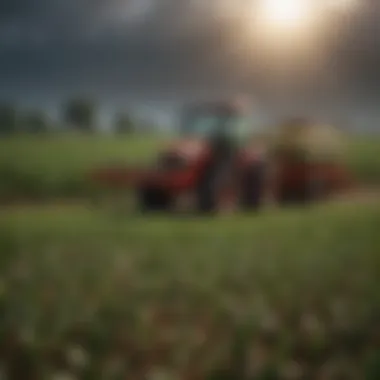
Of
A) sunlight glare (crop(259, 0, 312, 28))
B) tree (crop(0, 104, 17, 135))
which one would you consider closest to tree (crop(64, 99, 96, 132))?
tree (crop(0, 104, 17, 135))

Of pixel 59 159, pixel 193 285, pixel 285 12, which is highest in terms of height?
pixel 285 12

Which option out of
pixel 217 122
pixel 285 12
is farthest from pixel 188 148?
pixel 285 12

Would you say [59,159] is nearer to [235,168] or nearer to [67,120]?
[67,120]

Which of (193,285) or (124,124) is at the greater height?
(124,124)

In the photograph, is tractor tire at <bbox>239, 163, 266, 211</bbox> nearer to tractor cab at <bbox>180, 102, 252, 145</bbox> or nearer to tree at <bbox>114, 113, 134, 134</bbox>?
tractor cab at <bbox>180, 102, 252, 145</bbox>

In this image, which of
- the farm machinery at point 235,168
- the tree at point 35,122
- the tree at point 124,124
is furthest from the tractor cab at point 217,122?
the tree at point 35,122

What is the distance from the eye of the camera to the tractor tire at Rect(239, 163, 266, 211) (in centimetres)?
179

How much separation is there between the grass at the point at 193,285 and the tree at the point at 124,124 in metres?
0.19

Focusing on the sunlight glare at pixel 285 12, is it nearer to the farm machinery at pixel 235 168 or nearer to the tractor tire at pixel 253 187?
the farm machinery at pixel 235 168

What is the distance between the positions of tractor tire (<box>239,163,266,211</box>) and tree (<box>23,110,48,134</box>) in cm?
45

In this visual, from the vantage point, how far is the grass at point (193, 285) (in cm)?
171

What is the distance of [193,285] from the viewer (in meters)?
1.75

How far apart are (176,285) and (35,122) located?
0.47m

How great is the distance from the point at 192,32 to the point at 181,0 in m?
0.08
